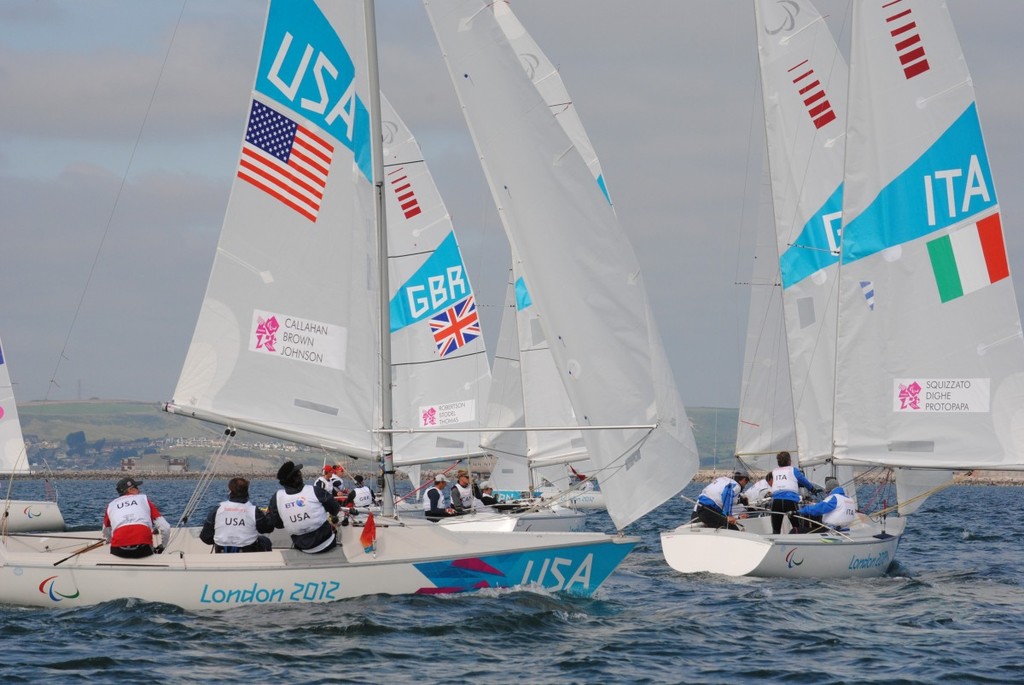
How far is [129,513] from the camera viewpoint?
14930mm

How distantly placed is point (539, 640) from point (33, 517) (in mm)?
22963

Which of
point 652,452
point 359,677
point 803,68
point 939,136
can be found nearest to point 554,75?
point 803,68

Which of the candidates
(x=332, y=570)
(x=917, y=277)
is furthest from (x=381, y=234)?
(x=917, y=277)

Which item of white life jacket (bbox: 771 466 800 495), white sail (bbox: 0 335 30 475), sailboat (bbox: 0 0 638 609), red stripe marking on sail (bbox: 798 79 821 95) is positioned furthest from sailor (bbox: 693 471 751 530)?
white sail (bbox: 0 335 30 475)

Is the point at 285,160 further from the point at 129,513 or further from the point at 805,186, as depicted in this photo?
the point at 805,186

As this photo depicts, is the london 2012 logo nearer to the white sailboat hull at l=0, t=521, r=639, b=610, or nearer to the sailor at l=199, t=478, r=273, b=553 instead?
the white sailboat hull at l=0, t=521, r=639, b=610

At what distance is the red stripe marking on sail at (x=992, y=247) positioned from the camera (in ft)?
70.5

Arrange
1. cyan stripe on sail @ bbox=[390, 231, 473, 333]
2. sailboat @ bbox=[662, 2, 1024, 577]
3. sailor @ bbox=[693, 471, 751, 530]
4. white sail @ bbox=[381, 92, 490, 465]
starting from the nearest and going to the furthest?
sailor @ bbox=[693, 471, 751, 530]
sailboat @ bbox=[662, 2, 1024, 577]
white sail @ bbox=[381, 92, 490, 465]
cyan stripe on sail @ bbox=[390, 231, 473, 333]

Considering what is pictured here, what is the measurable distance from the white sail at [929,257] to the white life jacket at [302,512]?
34.4 feet

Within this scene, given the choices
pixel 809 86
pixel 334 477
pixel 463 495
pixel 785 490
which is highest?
pixel 809 86

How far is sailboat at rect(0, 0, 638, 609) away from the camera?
14953mm

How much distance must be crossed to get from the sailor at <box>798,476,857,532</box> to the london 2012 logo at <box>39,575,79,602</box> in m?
10.9

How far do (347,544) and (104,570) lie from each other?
2.62 metres

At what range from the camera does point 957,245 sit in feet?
70.4
